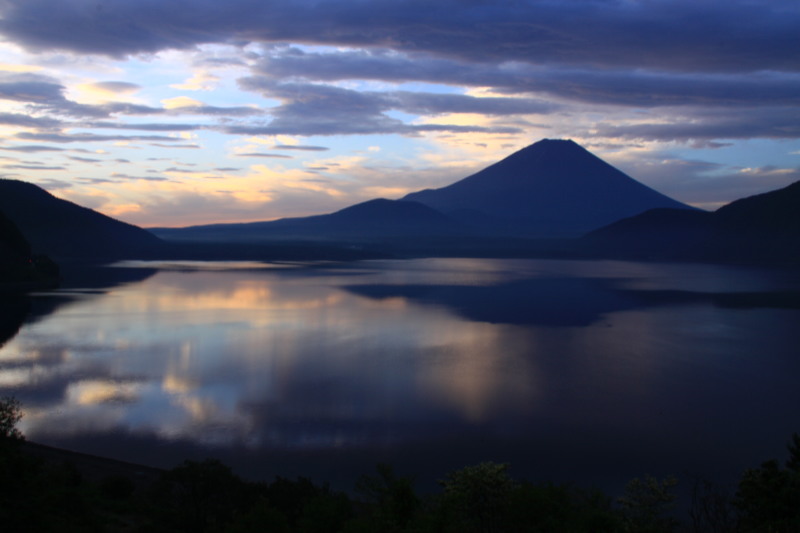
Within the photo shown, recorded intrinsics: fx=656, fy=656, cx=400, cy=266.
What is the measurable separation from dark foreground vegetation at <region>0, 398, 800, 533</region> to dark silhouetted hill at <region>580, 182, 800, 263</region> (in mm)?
63450

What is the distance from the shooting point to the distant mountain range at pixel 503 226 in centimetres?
6769

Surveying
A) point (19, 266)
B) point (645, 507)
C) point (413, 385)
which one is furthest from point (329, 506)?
point (19, 266)

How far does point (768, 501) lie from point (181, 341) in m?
15.3

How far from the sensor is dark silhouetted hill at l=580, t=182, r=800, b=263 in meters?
66.5

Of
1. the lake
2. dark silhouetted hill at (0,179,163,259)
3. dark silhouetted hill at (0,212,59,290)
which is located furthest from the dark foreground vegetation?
dark silhouetted hill at (0,179,163,259)

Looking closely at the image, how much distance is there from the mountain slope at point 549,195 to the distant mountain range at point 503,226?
10.7 inches

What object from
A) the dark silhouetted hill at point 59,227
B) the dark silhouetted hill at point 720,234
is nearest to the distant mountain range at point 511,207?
the dark silhouetted hill at point 720,234

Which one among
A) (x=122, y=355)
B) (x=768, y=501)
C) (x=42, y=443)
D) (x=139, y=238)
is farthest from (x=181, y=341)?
(x=139, y=238)

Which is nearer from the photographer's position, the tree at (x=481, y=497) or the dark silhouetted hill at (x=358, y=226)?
the tree at (x=481, y=497)

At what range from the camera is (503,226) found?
14988 centimetres

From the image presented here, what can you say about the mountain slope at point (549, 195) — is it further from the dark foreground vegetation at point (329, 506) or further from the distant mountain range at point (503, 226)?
the dark foreground vegetation at point (329, 506)

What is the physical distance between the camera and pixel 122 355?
1587cm

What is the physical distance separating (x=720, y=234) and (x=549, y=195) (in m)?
92.0

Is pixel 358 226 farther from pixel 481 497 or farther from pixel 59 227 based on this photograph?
pixel 481 497
